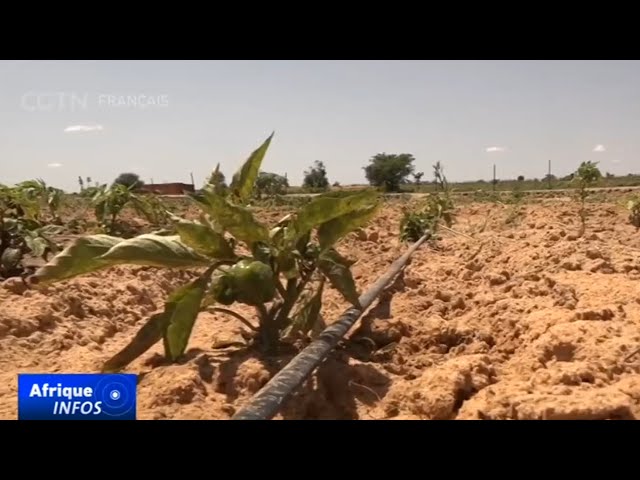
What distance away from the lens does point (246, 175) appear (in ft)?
6.74

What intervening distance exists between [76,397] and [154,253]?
46cm

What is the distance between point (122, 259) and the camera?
5.53 ft

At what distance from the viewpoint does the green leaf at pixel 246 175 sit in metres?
2.01

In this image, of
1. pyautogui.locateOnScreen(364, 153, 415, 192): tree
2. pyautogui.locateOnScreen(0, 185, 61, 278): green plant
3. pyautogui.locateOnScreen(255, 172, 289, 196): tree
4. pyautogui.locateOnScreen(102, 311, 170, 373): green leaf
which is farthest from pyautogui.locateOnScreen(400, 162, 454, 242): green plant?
pyautogui.locateOnScreen(364, 153, 415, 192): tree

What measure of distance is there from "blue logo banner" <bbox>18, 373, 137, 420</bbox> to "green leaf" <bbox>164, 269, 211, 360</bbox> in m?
0.16

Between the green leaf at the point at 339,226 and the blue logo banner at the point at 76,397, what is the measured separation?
75cm

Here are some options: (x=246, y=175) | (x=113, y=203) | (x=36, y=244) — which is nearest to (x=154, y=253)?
(x=246, y=175)

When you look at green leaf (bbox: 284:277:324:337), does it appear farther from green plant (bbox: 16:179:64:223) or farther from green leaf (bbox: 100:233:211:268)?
green plant (bbox: 16:179:64:223)

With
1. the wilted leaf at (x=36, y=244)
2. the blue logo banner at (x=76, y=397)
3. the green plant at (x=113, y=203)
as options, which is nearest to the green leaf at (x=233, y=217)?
the blue logo banner at (x=76, y=397)

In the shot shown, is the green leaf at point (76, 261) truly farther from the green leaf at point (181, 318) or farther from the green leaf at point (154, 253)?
the green leaf at point (181, 318)

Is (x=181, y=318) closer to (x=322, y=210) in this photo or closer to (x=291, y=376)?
(x=291, y=376)
